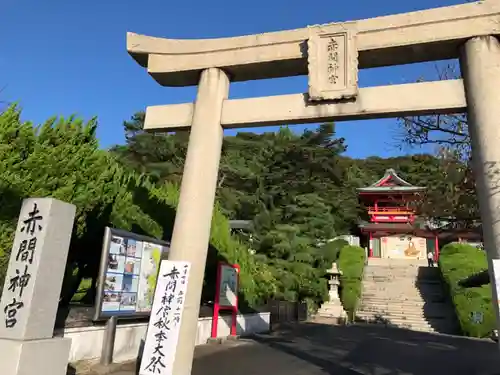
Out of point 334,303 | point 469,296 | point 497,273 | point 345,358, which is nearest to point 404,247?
point 334,303

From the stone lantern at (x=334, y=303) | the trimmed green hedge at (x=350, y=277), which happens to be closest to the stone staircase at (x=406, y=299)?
the trimmed green hedge at (x=350, y=277)

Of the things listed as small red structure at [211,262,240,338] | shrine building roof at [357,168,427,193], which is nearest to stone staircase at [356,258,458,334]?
shrine building roof at [357,168,427,193]

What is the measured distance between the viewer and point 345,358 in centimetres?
929

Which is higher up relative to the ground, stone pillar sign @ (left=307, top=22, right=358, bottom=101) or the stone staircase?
stone pillar sign @ (left=307, top=22, right=358, bottom=101)

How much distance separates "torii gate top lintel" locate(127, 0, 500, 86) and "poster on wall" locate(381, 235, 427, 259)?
29390 millimetres

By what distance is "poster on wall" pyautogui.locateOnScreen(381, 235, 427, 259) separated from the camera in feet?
109

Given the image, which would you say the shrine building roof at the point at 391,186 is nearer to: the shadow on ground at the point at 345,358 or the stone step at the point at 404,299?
the stone step at the point at 404,299

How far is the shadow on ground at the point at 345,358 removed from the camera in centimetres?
779

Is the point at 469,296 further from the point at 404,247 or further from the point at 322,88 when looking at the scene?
the point at 404,247

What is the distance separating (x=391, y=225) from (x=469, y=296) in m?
16.2

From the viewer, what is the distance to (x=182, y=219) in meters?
6.16

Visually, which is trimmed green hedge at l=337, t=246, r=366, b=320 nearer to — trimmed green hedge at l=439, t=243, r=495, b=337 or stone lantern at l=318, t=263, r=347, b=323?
stone lantern at l=318, t=263, r=347, b=323

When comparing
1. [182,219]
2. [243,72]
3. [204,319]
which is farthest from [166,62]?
[204,319]

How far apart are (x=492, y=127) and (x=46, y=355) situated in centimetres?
598
